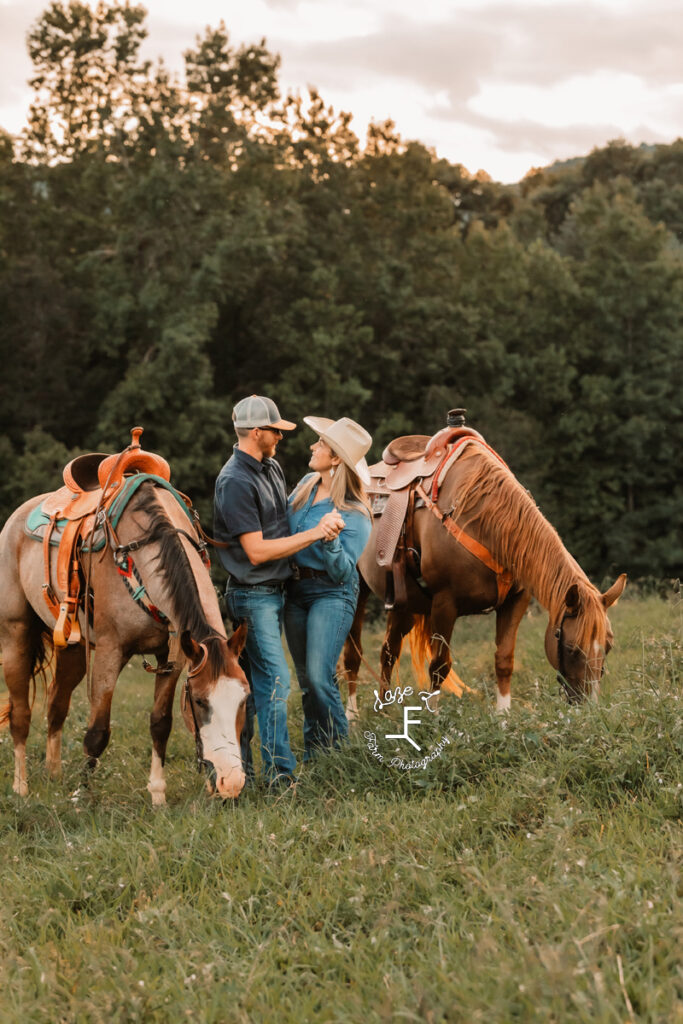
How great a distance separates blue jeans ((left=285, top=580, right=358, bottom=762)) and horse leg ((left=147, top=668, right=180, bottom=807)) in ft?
2.29

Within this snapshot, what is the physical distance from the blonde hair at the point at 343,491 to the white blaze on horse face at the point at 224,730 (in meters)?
1.19

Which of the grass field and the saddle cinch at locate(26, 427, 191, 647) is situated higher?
the saddle cinch at locate(26, 427, 191, 647)

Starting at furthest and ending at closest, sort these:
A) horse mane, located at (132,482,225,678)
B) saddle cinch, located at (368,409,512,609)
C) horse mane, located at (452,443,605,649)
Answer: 1. saddle cinch, located at (368,409,512,609)
2. horse mane, located at (452,443,605,649)
3. horse mane, located at (132,482,225,678)

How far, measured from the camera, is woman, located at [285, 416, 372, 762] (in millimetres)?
4863

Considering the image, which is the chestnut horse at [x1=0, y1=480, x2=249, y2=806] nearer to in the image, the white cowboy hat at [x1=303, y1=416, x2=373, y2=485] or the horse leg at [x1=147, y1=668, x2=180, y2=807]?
the horse leg at [x1=147, y1=668, x2=180, y2=807]

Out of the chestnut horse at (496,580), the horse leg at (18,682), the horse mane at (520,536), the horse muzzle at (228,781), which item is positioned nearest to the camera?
the horse muzzle at (228,781)

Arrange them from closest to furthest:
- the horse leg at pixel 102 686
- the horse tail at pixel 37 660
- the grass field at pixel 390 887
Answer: the grass field at pixel 390 887 < the horse leg at pixel 102 686 < the horse tail at pixel 37 660

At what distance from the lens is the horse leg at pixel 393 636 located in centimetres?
705

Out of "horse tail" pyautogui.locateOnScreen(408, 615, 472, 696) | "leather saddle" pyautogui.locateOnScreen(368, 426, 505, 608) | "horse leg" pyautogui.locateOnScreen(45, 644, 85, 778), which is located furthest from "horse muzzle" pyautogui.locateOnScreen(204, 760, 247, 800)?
"horse tail" pyautogui.locateOnScreen(408, 615, 472, 696)

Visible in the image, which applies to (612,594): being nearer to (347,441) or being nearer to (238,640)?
(347,441)

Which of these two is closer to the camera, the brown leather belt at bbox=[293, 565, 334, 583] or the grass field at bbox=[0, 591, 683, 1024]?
the grass field at bbox=[0, 591, 683, 1024]

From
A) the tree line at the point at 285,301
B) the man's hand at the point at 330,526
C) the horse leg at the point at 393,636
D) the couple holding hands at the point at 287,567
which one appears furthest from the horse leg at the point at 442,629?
the tree line at the point at 285,301

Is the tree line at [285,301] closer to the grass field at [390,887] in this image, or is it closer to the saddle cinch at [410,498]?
the saddle cinch at [410,498]

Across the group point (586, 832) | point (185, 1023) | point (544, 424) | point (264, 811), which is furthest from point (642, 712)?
point (544, 424)
